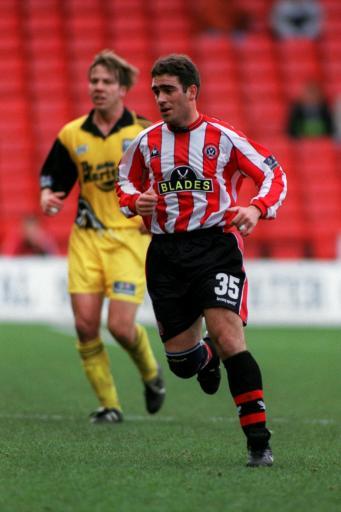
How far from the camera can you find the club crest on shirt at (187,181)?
18.7ft

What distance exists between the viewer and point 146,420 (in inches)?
294

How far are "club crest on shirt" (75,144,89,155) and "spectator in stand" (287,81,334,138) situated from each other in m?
12.1

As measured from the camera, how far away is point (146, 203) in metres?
5.66

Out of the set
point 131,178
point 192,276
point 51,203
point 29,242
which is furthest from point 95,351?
point 29,242

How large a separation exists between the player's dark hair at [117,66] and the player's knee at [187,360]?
7.08 feet

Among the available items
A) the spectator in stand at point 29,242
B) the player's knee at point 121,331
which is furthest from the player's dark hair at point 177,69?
the spectator in stand at point 29,242

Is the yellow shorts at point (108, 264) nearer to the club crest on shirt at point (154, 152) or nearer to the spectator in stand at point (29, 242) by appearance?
the club crest on shirt at point (154, 152)

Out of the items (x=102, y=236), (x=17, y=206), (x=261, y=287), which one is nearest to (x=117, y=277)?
(x=102, y=236)

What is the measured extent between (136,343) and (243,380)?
2.23 meters

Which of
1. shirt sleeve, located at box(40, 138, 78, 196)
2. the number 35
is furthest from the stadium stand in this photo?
the number 35

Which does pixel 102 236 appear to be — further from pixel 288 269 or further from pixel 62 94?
pixel 62 94

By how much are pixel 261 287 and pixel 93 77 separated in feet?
27.9

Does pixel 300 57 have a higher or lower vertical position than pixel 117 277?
higher

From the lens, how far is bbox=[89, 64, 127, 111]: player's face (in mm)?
7438
